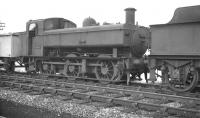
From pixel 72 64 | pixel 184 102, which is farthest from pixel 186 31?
pixel 72 64

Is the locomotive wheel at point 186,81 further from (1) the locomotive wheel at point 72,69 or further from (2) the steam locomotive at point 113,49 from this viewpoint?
(1) the locomotive wheel at point 72,69

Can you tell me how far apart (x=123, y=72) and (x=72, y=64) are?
2.96 m

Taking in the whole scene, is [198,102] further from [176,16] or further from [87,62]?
[87,62]

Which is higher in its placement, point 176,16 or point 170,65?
point 176,16

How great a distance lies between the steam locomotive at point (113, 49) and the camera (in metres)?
9.03

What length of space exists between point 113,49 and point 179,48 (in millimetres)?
3673

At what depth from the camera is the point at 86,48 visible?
13.5 m

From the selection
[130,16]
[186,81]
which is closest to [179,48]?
[186,81]

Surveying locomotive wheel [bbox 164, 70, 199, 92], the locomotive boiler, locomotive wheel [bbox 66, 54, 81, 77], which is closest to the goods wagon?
locomotive wheel [bbox 164, 70, 199, 92]

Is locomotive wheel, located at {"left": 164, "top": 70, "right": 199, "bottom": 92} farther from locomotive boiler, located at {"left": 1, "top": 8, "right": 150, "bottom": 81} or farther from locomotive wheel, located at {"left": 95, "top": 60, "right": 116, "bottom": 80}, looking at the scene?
locomotive wheel, located at {"left": 95, "top": 60, "right": 116, "bottom": 80}

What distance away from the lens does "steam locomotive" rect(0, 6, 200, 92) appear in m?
9.03

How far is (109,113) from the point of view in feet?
21.5

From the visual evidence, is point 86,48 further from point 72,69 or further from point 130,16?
point 130,16

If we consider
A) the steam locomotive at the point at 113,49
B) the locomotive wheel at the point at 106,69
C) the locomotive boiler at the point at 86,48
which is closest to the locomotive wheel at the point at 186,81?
the steam locomotive at the point at 113,49
